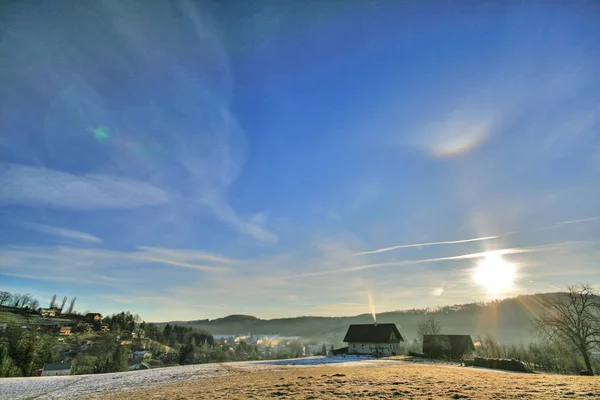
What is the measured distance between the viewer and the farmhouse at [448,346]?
63031 millimetres

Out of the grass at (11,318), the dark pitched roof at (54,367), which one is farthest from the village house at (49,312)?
the dark pitched roof at (54,367)

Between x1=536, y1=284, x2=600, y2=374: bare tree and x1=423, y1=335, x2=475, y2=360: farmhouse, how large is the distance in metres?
29.9

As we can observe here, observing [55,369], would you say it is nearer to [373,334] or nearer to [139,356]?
[139,356]

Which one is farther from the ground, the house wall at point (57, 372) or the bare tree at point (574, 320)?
the bare tree at point (574, 320)

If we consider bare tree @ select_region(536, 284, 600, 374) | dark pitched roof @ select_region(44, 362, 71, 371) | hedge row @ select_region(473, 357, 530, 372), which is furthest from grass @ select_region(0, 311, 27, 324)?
bare tree @ select_region(536, 284, 600, 374)

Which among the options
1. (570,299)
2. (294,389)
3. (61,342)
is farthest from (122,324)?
(570,299)

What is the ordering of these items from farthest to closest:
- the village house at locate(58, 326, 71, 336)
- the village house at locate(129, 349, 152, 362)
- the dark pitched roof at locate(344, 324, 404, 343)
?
1. the village house at locate(58, 326, 71, 336)
2. the village house at locate(129, 349, 152, 362)
3. the dark pitched roof at locate(344, 324, 404, 343)

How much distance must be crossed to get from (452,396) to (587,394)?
605 cm

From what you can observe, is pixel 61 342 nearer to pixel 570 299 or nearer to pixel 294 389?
pixel 294 389

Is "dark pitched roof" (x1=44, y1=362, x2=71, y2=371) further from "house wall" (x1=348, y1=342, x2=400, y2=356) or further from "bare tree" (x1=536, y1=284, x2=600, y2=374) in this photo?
"bare tree" (x1=536, y1=284, x2=600, y2=374)

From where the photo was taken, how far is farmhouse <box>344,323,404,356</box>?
66.2 metres

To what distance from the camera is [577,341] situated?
37156 millimetres

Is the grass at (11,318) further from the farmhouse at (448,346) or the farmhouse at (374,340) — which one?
the farmhouse at (448,346)

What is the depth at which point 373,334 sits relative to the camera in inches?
2761
